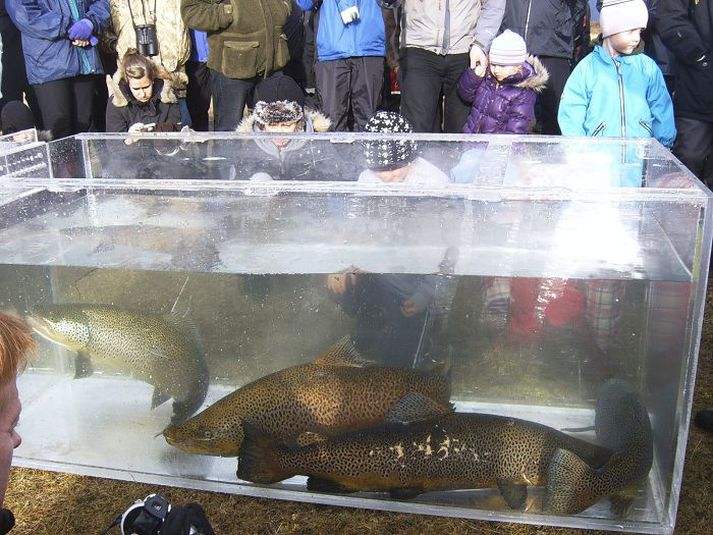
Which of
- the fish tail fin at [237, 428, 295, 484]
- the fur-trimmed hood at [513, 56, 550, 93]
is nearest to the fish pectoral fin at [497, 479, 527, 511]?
the fish tail fin at [237, 428, 295, 484]

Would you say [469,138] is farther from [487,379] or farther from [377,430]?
[377,430]

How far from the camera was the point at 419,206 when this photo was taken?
2.76m

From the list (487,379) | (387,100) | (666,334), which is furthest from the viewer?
(387,100)

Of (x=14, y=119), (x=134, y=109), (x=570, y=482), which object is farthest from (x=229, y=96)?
(x=570, y=482)

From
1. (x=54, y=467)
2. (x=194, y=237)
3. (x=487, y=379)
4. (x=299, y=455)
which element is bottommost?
(x=54, y=467)

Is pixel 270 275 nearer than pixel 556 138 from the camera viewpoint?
Yes

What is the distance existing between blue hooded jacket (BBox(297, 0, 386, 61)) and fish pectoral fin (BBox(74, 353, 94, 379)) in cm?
334

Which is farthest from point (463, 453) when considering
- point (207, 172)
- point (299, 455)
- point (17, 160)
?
point (17, 160)

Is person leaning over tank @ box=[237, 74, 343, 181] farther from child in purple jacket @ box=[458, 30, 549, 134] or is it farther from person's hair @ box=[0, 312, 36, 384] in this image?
person's hair @ box=[0, 312, 36, 384]

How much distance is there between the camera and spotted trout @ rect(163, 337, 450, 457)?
2.79 meters

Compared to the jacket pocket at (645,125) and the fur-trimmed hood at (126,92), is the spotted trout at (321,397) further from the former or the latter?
the fur-trimmed hood at (126,92)

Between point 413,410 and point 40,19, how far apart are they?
4.46 metres

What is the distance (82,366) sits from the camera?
3.27 metres

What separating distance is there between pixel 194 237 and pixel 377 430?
1.04 metres
